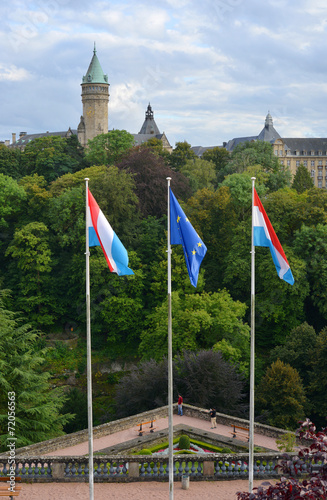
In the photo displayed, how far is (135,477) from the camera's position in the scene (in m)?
22.0

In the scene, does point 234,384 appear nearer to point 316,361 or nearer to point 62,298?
point 316,361

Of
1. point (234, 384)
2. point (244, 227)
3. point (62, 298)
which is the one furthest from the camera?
point (62, 298)

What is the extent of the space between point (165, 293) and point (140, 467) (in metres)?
30.3

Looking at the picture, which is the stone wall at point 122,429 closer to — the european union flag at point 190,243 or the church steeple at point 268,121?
the european union flag at point 190,243

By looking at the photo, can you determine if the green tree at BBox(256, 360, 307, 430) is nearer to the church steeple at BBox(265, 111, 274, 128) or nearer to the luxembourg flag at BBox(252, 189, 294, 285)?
the luxembourg flag at BBox(252, 189, 294, 285)

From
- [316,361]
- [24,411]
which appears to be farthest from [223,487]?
[316,361]

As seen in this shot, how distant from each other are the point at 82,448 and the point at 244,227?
96.5 ft

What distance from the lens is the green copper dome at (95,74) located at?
116 m

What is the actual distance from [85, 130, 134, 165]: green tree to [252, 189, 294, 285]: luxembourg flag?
6252 cm

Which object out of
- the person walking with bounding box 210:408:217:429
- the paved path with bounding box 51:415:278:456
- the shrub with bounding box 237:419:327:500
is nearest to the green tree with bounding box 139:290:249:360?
the paved path with bounding box 51:415:278:456

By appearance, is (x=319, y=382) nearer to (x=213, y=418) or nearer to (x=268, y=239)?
(x=213, y=418)

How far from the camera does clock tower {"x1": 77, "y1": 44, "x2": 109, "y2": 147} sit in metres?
116

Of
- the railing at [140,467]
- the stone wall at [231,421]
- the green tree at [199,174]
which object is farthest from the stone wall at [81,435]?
the green tree at [199,174]

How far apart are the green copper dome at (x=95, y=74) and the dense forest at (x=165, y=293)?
5436cm
